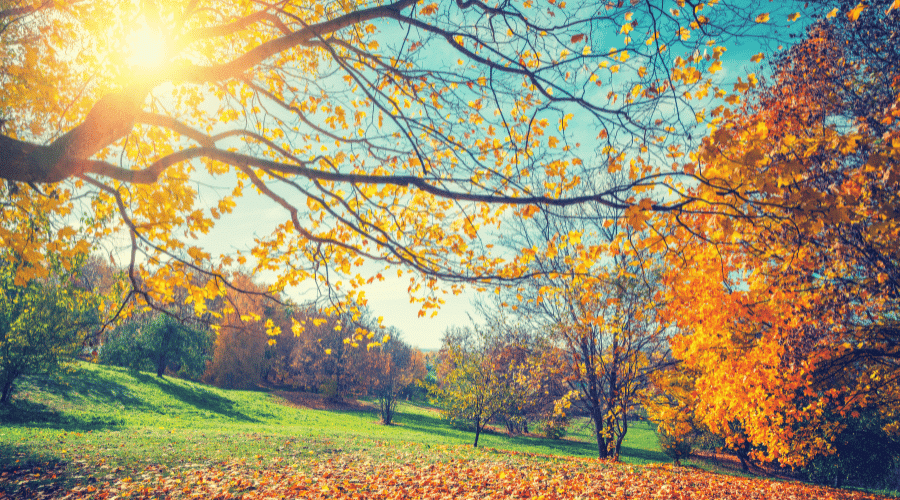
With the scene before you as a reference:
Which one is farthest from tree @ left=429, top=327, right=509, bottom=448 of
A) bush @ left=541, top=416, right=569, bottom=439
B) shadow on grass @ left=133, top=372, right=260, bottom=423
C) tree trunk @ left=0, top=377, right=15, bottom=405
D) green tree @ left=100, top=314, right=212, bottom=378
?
green tree @ left=100, top=314, right=212, bottom=378

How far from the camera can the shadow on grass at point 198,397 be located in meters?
22.7

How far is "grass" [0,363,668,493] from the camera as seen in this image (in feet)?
25.4

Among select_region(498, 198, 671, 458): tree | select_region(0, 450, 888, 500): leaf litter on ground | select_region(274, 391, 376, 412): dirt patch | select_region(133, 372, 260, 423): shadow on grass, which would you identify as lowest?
select_region(274, 391, 376, 412): dirt patch

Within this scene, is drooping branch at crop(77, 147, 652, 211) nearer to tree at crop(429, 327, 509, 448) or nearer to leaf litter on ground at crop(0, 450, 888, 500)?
leaf litter on ground at crop(0, 450, 888, 500)

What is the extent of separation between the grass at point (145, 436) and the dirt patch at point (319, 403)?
6262 millimetres

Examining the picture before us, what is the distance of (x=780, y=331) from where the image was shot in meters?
8.23

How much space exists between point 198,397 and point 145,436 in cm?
1457

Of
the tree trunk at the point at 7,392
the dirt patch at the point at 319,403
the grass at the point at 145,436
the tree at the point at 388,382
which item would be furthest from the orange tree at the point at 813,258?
the dirt patch at the point at 319,403

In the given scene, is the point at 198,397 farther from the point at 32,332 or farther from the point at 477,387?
the point at 477,387

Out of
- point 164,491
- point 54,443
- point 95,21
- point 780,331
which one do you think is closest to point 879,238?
point 780,331

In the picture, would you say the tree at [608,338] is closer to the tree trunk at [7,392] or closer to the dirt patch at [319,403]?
the tree trunk at [7,392]

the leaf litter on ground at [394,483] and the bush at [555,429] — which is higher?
the leaf litter on ground at [394,483]

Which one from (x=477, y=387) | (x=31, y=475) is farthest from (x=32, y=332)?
(x=477, y=387)

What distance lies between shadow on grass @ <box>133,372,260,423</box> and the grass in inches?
2.7
